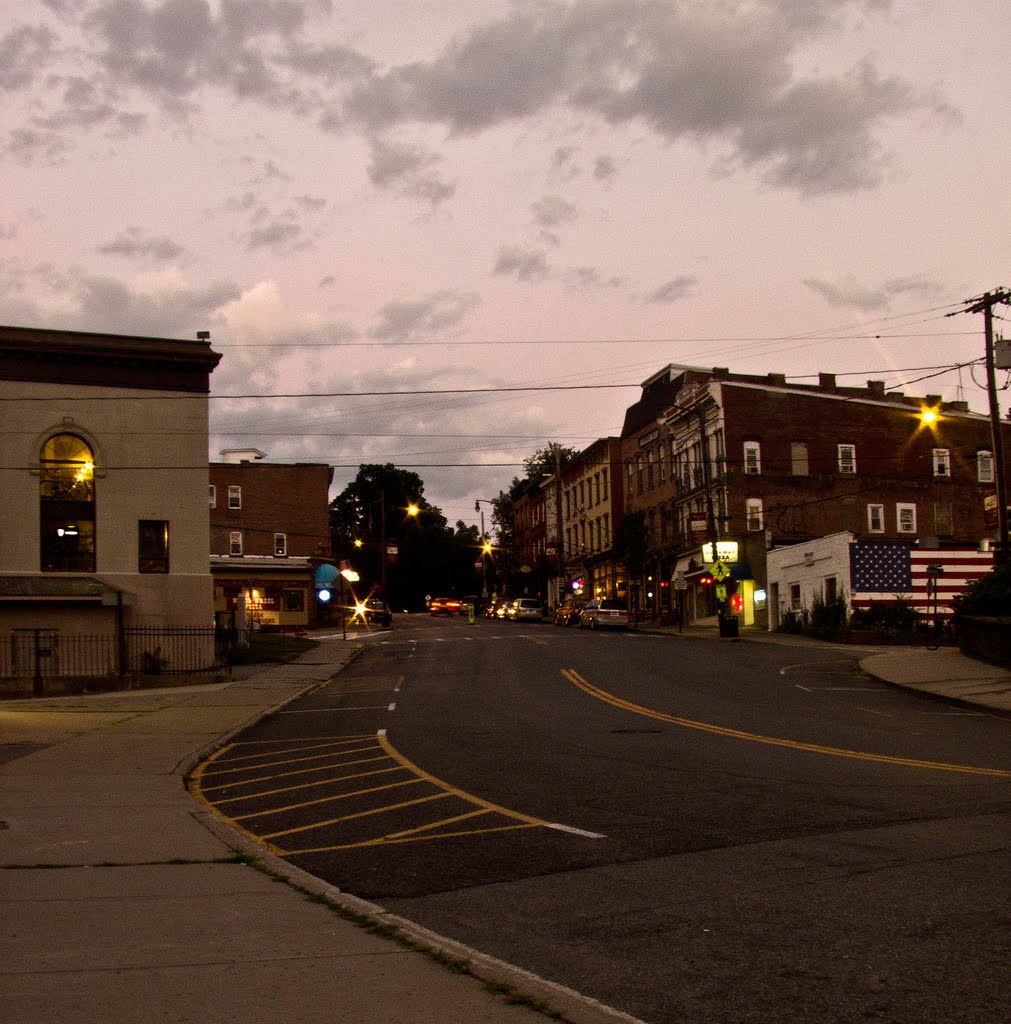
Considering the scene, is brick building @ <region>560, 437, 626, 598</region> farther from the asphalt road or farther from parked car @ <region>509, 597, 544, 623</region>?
the asphalt road

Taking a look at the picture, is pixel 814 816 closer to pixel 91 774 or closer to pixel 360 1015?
pixel 360 1015

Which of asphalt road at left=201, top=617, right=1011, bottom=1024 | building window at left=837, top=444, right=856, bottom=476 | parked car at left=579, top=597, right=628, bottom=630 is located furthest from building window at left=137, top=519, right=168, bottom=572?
building window at left=837, top=444, right=856, bottom=476

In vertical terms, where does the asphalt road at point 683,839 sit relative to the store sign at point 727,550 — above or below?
below

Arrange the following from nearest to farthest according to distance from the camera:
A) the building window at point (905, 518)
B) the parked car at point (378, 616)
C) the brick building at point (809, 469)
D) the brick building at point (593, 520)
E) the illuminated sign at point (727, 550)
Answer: the illuminated sign at point (727, 550)
the brick building at point (809, 469)
the building window at point (905, 518)
the parked car at point (378, 616)
the brick building at point (593, 520)

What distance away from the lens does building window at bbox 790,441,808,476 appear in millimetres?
62987

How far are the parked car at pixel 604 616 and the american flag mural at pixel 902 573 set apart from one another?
1629 cm

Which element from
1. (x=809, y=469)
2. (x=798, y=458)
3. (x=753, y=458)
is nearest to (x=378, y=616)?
(x=753, y=458)

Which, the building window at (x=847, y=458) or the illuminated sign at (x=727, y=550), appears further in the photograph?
the building window at (x=847, y=458)

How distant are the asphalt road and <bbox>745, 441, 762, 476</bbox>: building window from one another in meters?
40.4

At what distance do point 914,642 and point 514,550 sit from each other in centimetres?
8015

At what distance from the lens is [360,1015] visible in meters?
5.26

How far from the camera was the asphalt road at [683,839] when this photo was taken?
6051 mm

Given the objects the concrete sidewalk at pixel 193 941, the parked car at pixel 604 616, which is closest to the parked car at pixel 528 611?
the parked car at pixel 604 616

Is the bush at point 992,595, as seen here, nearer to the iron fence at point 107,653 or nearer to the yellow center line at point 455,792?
the iron fence at point 107,653
